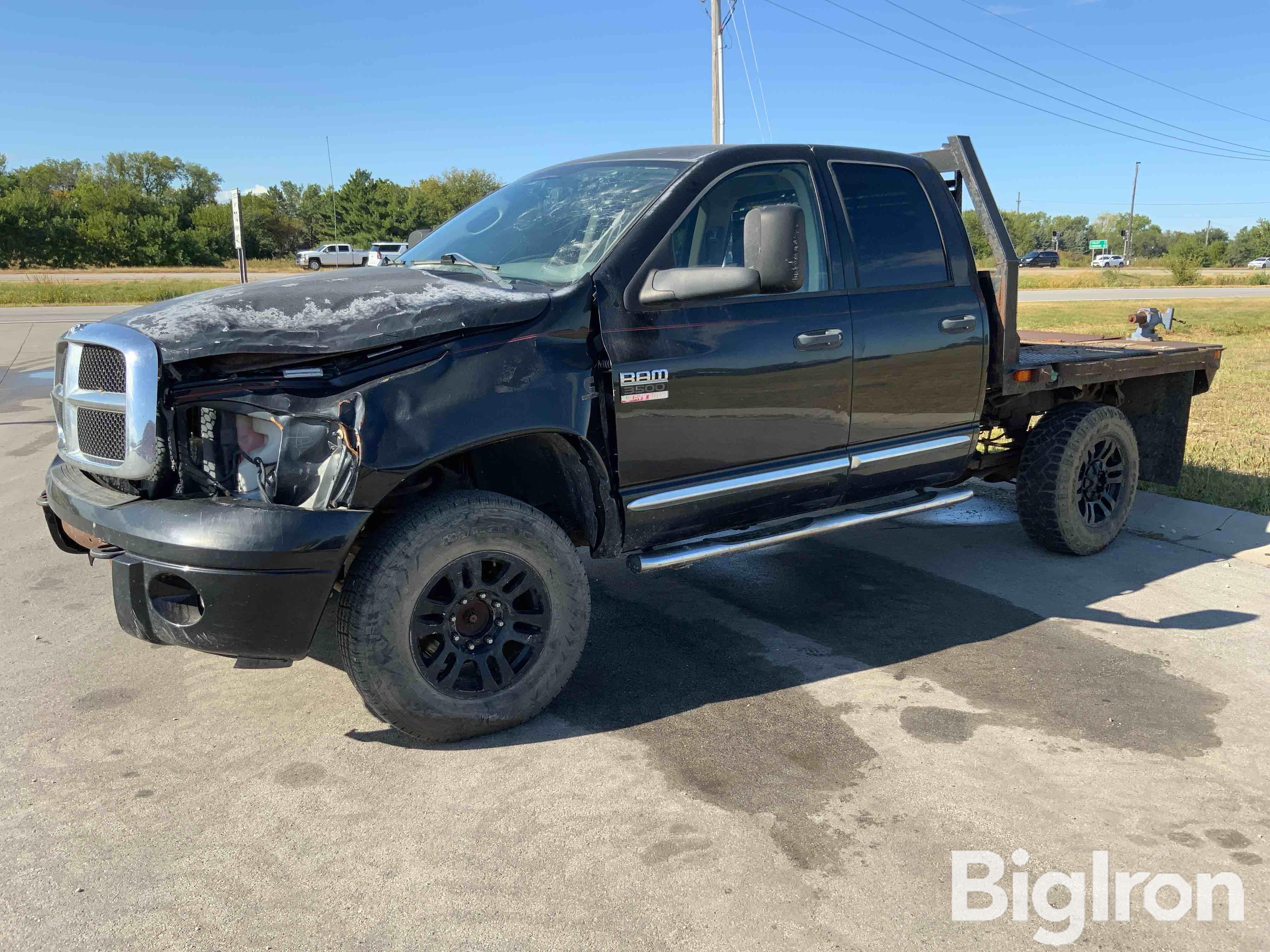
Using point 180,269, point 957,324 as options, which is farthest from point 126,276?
point 957,324

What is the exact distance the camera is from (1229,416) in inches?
372

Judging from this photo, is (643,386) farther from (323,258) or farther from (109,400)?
(323,258)

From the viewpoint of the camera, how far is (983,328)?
493 centimetres

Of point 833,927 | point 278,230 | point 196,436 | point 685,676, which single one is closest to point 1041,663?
point 685,676

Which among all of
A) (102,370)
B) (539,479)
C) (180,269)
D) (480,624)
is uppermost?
(180,269)

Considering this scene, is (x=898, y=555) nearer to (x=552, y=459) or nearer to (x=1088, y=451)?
(x=1088, y=451)

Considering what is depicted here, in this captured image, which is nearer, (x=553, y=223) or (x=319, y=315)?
(x=319, y=315)

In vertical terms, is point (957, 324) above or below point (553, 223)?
below

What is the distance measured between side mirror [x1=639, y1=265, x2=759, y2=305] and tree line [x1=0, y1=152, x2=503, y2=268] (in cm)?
5367

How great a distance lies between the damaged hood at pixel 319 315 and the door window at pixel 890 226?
165 centimetres

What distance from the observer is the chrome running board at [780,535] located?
3883 mm

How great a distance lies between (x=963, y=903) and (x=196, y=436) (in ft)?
8.72

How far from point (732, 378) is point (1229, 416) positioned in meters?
7.60

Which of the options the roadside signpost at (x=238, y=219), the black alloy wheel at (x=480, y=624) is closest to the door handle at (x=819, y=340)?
the black alloy wheel at (x=480, y=624)
